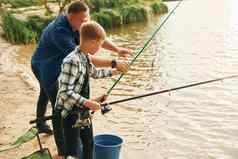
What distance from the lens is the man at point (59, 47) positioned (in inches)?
176

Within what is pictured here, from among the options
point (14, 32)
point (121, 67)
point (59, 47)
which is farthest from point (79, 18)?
point (14, 32)

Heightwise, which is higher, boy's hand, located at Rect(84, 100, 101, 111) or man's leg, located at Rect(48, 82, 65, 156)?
boy's hand, located at Rect(84, 100, 101, 111)

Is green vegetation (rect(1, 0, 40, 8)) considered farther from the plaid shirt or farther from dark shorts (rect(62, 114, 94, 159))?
the plaid shirt

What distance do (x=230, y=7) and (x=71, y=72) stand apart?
2980 cm

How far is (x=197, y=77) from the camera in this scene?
1206 centimetres

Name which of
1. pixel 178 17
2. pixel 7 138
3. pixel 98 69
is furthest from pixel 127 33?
pixel 98 69

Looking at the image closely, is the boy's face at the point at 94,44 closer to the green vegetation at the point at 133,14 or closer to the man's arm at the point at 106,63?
the man's arm at the point at 106,63

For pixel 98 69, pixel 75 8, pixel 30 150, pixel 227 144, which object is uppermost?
pixel 75 8

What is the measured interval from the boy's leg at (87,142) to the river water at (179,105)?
1.80m

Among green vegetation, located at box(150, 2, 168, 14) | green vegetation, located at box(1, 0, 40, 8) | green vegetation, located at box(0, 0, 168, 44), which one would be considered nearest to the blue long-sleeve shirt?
green vegetation, located at box(0, 0, 168, 44)

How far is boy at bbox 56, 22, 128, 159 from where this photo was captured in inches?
157

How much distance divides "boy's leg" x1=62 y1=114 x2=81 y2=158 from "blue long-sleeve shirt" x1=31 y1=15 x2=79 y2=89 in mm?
789

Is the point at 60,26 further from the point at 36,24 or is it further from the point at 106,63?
the point at 36,24

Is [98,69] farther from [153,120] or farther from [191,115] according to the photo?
[191,115]
